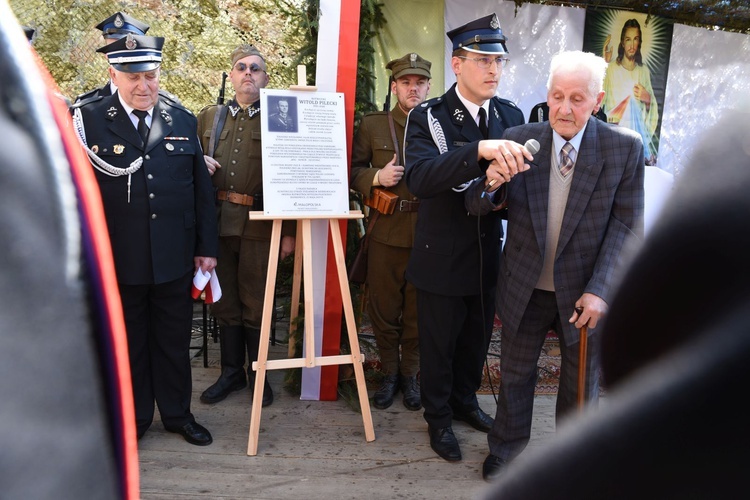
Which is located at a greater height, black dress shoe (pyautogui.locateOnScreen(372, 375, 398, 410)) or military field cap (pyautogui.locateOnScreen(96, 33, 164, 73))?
military field cap (pyautogui.locateOnScreen(96, 33, 164, 73))

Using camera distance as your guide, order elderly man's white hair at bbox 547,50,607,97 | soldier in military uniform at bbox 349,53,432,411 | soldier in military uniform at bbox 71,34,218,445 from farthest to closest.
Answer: soldier in military uniform at bbox 349,53,432,411 → soldier in military uniform at bbox 71,34,218,445 → elderly man's white hair at bbox 547,50,607,97

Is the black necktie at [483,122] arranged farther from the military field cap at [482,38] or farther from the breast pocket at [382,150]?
the breast pocket at [382,150]

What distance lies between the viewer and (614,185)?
92.7 inches

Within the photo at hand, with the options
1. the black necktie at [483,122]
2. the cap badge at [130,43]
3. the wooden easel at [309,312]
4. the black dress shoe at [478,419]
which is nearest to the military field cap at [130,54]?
the cap badge at [130,43]

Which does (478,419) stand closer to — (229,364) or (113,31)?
(229,364)

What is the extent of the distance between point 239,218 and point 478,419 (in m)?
1.71

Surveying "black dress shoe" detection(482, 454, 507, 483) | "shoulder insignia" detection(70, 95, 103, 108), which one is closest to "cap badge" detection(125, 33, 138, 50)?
"shoulder insignia" detection(70, 95, 103, 108)

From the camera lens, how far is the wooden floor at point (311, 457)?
109 inches

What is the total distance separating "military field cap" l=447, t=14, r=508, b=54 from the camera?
104 inches

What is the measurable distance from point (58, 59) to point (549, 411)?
17.4 ft

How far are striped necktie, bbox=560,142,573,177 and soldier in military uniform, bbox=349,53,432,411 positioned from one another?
1.06m

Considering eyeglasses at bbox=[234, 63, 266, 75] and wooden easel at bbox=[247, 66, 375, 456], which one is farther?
eyeglasses at bbox=[234, 63, 266, 75]

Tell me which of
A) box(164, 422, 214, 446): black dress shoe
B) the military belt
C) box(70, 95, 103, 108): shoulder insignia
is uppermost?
box(70, 95, 103, 108): shoulder insignia

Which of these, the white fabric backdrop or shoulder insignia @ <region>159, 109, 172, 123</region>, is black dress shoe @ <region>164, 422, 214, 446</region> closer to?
shoulder insignia @ <region>159, 109, 172, 123</region>
